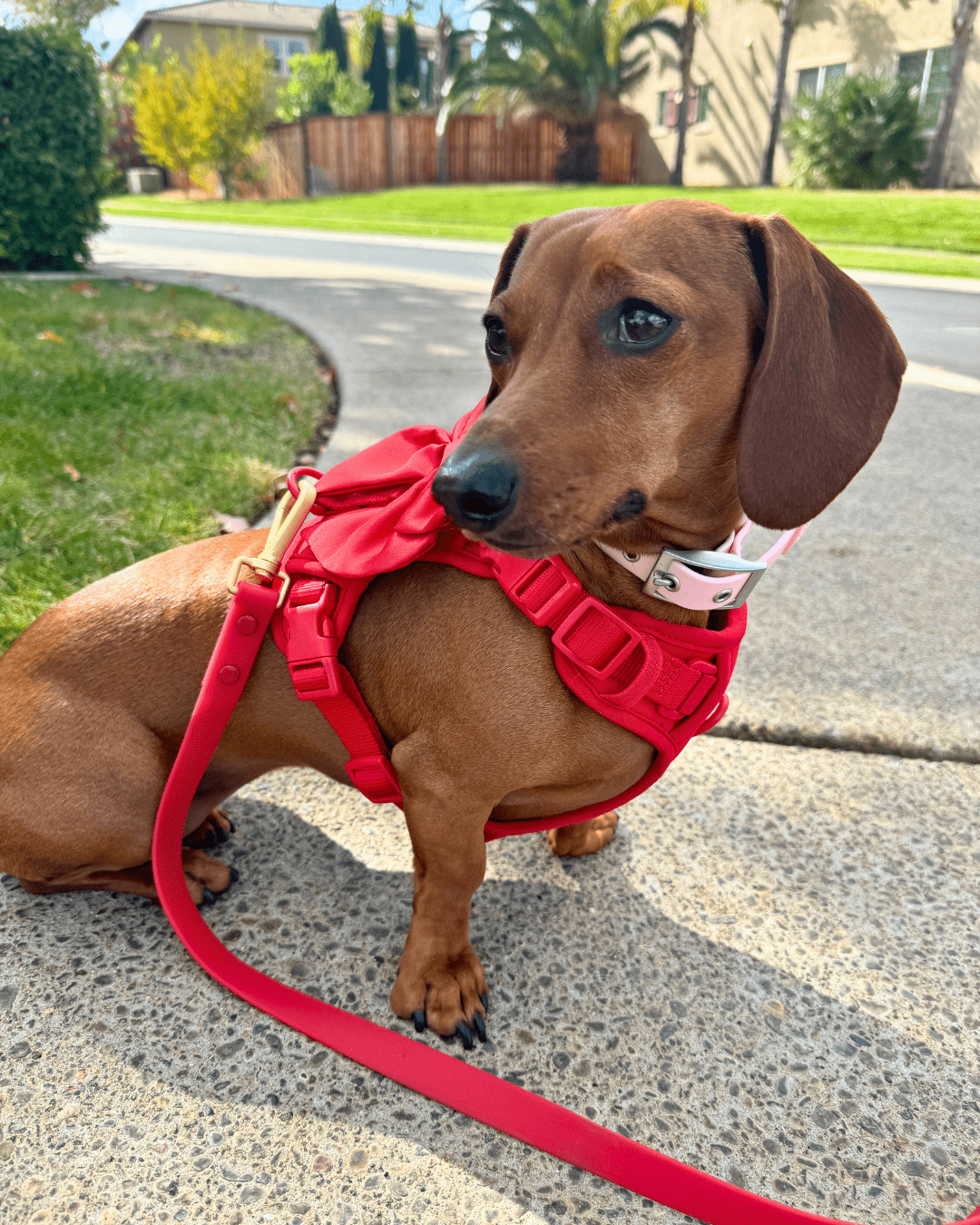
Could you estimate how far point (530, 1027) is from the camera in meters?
1.66

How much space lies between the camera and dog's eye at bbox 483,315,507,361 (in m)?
1.64

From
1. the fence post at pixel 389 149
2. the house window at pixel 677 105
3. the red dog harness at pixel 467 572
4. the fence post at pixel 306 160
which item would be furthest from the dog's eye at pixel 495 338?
the fence post at pixel 306 160

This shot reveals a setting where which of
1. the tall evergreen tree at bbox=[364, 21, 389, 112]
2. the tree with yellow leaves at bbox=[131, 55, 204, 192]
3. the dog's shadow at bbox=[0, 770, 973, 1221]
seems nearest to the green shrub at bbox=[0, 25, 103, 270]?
the dog's shadow at bbox=[0, 770, 973, 1221]

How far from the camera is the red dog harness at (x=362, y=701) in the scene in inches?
57.2

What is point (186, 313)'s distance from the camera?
7551 millimetres

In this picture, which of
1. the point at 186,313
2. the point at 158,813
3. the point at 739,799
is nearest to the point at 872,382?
the point at 739,799

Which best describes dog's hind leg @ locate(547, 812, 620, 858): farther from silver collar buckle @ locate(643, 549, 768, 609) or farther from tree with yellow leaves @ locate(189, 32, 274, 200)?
tree with yellow leaves @ locate(189, 32, 274, 200)

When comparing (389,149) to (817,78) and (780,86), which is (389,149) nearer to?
(780,86)

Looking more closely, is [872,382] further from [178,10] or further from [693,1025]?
[178,10]

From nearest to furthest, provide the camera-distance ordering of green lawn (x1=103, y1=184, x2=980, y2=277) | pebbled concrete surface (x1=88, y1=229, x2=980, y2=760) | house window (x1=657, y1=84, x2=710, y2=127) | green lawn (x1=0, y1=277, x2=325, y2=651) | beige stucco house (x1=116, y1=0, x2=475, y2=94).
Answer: pebbled concrete surface (x1=88, y1=229, x2=980, y2=760) → green lawn (x1=0, y1=277, x2=325, y2=651) → green lawn (x1=103, y1=184, x2=980, y2=277) → house window (x1=657, y1=84, x2=710, y2=127) → beige stucco house (x1=116, y1=0, x2=475, y2=94)

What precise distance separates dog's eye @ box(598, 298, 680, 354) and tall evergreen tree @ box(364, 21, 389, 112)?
161 ft

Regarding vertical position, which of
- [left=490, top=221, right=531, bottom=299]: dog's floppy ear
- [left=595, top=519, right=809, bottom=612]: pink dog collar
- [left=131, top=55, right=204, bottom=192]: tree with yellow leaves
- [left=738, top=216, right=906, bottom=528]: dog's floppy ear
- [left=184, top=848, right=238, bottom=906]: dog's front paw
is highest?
[left=131, top=55, right=204, bottom=192]: tree with yellow leaves

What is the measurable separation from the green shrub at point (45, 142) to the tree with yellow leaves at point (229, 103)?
2606cm

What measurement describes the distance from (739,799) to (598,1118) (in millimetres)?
968
